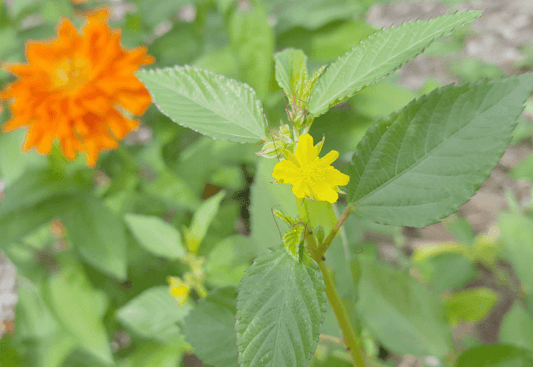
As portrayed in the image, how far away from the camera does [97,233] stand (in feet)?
3.18

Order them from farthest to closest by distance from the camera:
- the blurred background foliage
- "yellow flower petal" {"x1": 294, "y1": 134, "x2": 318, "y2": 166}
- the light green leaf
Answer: the blurred background foliage → the light green leaf → "yellow flower petal" {"x1": 294, "y1": 134, "x2": 318, "y2": 166}

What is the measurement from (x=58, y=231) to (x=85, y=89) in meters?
0.53

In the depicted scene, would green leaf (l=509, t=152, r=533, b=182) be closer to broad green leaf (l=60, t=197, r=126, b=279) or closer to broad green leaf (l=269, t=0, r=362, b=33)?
broad green leaf (l=269, t=0, r=362, b=33)

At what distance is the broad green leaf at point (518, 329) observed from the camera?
2.58ft

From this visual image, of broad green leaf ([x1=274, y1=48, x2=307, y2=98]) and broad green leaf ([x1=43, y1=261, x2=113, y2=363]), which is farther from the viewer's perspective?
broad green leaf ([x1=43, y1=261, x2=113, y2=363])

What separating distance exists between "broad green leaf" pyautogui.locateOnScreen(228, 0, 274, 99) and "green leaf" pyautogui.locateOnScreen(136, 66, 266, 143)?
636 millimetres

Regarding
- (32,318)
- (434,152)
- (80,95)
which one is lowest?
(32,318)

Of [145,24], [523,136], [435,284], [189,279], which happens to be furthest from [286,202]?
[523,136]

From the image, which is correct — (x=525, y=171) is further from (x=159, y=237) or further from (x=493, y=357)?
(x=159, y=237)

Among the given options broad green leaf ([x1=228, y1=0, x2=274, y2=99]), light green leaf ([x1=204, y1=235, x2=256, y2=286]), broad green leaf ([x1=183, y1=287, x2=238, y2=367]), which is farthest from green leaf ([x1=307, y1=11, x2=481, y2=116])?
broad green leaf ([x1=228, y1=0, x2=274, y2=99])

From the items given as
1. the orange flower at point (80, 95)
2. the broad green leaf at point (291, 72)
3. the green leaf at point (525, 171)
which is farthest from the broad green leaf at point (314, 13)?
the broad green leaf at point (291, 72)

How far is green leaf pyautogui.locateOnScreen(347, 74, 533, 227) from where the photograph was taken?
0.26 meters

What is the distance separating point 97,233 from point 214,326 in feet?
2.10

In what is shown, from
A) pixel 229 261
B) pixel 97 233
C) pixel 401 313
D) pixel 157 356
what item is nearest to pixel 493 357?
pixel 401 313
